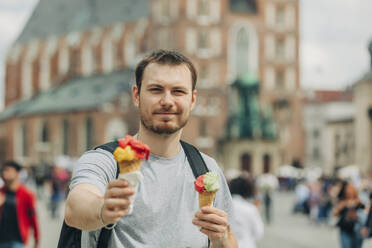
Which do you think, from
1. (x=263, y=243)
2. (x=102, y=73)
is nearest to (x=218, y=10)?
(x=102, y=73)

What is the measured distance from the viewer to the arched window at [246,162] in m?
39.8

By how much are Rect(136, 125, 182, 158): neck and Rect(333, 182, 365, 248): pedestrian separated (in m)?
4.65

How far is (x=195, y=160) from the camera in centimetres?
221

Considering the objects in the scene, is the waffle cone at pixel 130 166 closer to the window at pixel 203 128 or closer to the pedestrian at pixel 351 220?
the pedestrian at pixel 351 220

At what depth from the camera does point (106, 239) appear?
1991 mm

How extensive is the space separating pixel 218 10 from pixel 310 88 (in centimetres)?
2460

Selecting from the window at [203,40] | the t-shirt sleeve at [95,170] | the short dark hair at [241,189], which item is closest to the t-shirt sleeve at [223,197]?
the t-shirt sleeve at [95,170]

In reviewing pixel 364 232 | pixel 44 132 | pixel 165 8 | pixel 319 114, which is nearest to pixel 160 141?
pixel 364 232

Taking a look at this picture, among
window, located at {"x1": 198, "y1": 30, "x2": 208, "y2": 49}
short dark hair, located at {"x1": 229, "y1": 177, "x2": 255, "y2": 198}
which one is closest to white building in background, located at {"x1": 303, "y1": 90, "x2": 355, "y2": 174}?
window, located at {"x1": 198, "y1": 30, "x2": 208, "y2": 49}

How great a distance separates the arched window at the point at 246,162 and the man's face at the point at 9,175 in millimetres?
34453

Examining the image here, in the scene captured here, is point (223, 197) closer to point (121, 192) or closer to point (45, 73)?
point (121, 192)

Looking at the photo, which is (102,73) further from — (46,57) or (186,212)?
(186,212)

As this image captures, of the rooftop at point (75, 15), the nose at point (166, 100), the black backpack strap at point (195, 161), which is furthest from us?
the rooftop at point (75, 15)

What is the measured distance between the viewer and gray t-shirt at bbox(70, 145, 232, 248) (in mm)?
2002
